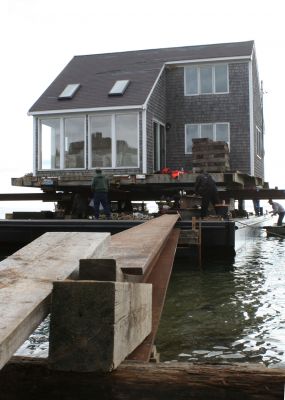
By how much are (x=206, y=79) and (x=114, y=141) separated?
17.3 feet

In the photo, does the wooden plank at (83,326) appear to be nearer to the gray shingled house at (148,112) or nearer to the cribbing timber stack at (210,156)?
the cribbing timber stack at (210,156)

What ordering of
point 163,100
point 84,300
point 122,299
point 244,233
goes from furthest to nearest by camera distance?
1. point 163,100
2. point 244,233
3. point 122,299
4. point 84,300

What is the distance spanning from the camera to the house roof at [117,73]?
62.6 feet

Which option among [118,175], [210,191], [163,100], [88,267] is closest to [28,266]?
[88,267]

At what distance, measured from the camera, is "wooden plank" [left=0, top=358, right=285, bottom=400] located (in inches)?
81.6

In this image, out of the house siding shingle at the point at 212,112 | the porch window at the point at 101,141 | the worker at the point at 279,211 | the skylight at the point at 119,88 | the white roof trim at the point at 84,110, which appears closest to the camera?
the white roof trim at the point at 84,110

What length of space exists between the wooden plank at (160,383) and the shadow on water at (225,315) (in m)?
3.44

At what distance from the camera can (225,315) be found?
7691mm

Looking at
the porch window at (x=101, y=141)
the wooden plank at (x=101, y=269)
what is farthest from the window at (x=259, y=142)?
the wooden plank at (x=101, y=269)

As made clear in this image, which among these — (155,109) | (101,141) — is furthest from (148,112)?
(101,141)

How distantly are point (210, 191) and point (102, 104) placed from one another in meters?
6.32

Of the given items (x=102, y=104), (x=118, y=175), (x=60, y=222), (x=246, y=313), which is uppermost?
(x=102, y=104)

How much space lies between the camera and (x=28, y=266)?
2.51 m

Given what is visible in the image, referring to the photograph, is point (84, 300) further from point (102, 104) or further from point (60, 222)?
point (102, 104)
